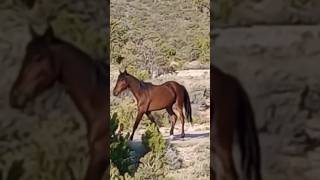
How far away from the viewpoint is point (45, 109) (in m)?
1.07

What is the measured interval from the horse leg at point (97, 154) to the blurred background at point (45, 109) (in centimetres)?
1

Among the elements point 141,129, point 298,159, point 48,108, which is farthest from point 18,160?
point 141,129

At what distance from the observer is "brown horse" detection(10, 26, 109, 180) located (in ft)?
3.49

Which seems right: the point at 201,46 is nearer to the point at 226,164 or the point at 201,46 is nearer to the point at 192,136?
the point at 192,136

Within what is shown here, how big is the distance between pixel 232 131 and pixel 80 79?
0.34m

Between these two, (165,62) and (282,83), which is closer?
(282,83)

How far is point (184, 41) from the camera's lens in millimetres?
1765

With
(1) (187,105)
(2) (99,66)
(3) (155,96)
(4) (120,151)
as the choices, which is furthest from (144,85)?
(2) (99,66)

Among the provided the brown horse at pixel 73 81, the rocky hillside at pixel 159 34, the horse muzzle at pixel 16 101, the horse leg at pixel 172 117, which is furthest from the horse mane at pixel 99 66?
the horse leg at pixel 172 117

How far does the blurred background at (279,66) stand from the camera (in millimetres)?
1086

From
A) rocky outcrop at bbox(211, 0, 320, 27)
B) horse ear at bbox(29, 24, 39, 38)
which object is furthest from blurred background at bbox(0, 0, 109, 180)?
rocky outcrop at bbox(211, 0, 320, 27)

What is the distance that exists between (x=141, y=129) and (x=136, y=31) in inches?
12.8

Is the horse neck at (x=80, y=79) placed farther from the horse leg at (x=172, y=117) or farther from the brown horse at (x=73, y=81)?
the horse leg at (x=172, y=117)

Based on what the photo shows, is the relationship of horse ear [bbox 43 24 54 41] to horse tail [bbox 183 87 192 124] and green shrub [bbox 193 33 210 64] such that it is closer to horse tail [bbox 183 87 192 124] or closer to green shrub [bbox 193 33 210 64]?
green shrub [bbox 193 33 210 64]
